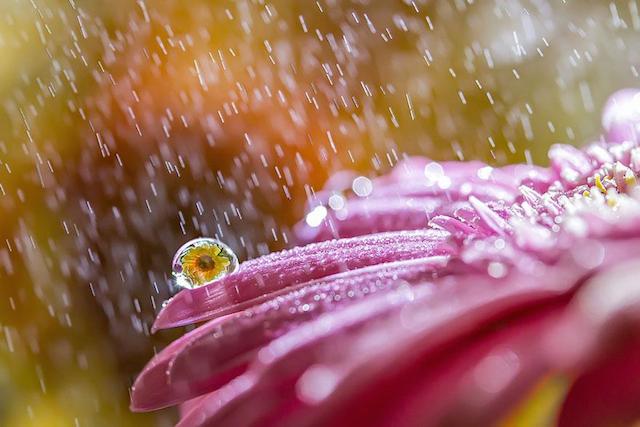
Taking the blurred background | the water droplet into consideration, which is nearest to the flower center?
the water droplet

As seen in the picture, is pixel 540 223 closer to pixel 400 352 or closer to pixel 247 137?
pixel 400 352

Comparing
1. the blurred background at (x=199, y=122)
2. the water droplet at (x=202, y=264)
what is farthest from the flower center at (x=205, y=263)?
the blurred background at (x=199, y=122)

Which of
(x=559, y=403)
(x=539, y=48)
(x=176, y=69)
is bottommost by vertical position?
(x=559, y=403)

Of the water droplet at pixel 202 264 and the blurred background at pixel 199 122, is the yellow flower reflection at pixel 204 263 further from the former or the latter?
the blurred background at pixel 199 122

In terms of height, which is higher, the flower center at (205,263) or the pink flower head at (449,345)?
the flower center at (205,263)

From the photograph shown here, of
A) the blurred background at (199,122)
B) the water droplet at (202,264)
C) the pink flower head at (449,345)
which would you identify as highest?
the blurred background at (199,122)

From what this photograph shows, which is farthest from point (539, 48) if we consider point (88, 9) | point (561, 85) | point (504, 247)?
point (504, 247)
